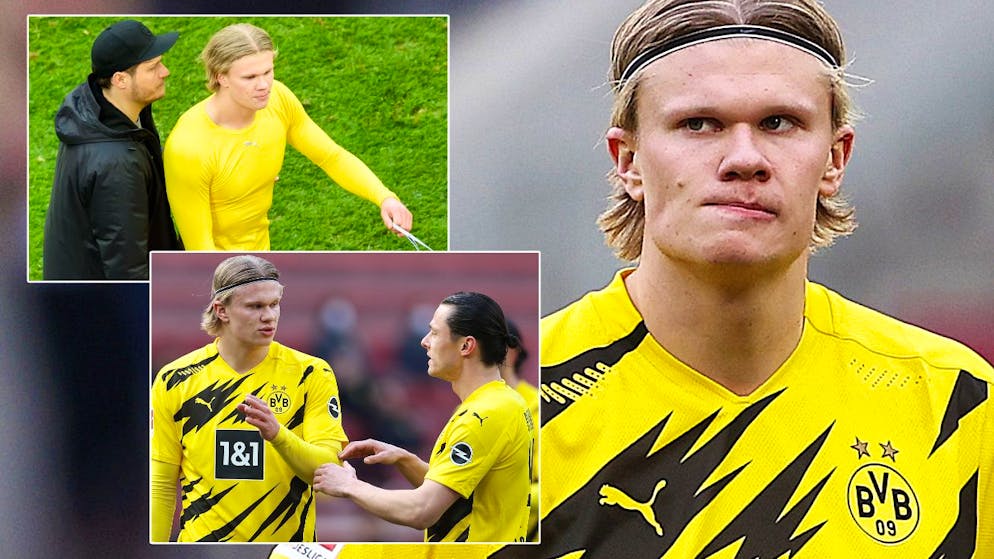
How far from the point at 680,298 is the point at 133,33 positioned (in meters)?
1.16

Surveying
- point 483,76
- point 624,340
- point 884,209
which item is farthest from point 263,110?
point 884,209

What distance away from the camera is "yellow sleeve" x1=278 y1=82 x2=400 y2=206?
210 cm

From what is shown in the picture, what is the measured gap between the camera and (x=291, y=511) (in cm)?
208

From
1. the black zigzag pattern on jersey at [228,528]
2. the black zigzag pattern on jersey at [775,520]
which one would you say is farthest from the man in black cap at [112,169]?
the black zigzag pattern on jersey at [775,520]

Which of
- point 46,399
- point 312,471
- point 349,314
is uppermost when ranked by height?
point 349,314

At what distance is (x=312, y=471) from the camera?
6.79 ft

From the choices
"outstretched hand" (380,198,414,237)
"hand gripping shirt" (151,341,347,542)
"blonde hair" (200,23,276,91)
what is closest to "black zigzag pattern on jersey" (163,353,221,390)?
"hand gripping shirt" (151,341,347,542)

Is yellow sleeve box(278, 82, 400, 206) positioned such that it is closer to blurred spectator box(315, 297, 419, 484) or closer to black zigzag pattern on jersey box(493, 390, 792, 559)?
blurred spectator box(315, 297, 419, 484)

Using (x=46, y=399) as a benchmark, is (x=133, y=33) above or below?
above

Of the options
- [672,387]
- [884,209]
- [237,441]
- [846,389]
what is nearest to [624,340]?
[672,387]

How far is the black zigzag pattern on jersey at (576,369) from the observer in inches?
82.0

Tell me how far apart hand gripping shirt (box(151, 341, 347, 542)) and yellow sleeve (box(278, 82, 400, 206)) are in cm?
34

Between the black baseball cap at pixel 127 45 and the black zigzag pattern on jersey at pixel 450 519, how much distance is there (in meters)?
1.04

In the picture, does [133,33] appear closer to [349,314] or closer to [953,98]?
[349,314]
